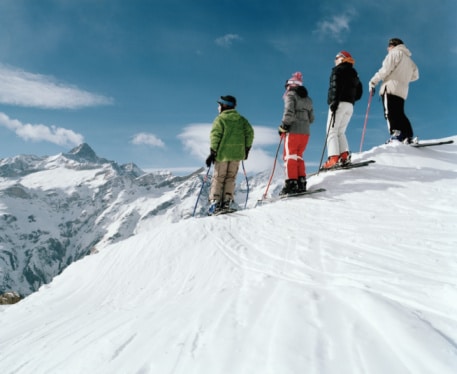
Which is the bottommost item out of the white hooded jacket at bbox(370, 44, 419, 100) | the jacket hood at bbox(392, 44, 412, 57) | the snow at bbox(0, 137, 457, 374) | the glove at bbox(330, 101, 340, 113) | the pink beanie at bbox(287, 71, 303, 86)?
the snow at bbox(0, 137, 457, 374)

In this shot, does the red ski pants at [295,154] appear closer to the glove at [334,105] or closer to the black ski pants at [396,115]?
the glove at [334,105]

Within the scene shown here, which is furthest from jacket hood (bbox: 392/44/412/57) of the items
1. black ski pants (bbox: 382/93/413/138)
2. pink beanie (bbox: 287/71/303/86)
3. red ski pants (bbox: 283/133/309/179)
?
red ski pants (bbox: 283/133/309/179)

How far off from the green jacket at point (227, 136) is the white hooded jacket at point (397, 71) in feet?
14.7

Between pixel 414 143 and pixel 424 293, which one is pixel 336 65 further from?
pixel 424 293

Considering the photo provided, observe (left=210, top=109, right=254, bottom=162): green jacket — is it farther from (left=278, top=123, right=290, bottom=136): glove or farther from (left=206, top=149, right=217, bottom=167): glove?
(left=278, top=123, right=290, bottom=136): glove

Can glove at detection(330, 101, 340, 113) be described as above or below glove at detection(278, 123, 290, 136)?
above

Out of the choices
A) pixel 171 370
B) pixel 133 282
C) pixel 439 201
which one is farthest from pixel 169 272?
pixel 439 201

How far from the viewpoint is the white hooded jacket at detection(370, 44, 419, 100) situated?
9406mm

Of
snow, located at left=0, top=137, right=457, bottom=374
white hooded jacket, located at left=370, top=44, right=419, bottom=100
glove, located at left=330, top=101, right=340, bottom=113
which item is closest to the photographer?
snow, located at left=0, top=137, right=457, bottom=374

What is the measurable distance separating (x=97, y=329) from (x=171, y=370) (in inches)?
54.0

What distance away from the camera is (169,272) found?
4.77 metres

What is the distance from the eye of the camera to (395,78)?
9.53m

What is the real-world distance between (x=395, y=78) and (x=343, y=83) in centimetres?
209

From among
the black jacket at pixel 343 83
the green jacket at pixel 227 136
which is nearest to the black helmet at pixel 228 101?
the green jacket at pixel 227 136
